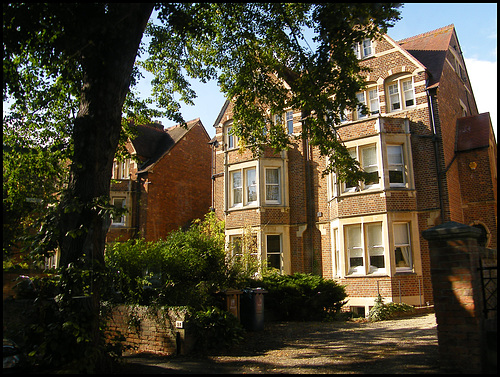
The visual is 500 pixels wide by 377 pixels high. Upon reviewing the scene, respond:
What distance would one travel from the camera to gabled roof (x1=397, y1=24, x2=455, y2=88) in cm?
1902

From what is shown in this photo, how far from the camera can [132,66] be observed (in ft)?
26.9

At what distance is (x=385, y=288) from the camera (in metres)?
16.7

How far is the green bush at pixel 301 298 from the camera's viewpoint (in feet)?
47.6

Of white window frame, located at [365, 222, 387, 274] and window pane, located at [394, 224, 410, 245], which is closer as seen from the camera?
white window frame, located at [365, 222, 387, 274]

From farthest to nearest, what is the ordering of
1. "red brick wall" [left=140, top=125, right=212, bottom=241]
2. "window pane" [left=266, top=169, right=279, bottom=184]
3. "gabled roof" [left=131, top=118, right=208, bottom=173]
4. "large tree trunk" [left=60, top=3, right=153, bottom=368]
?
"gabled roof" [left=131, top=118, right=208, bottom=173]
"red brick wall" [left=140, top=125, right=212, bottom=241]
"window pane" [left=266, top=169, right=279, bottom=184]
"large tree trunk" [left=60, top=3, right=153, bottom=368]

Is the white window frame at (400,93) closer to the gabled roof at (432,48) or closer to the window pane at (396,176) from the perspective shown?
the gabled roof at (432,48)

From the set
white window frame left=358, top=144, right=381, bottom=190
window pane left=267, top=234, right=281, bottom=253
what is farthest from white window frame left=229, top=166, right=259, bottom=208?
white window frame left=358, top=144, right=381, bottom=190

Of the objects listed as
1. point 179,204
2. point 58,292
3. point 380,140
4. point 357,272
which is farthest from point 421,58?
point 58,292

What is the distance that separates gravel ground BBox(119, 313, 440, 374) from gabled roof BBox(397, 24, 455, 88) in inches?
463

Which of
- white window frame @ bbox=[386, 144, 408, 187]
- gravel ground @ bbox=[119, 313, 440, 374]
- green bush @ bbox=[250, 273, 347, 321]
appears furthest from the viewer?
white window frame @ bbox=[386, 144, 408, 187]

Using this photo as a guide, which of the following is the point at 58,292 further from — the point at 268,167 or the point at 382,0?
the point at 268,167

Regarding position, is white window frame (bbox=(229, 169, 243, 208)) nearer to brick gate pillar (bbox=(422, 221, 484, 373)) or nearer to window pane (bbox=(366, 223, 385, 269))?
window pane (bbox=(366, 223, 385, 269))

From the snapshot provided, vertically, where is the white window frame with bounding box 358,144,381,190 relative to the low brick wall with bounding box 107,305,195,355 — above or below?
above

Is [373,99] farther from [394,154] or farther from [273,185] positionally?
[273,185]
